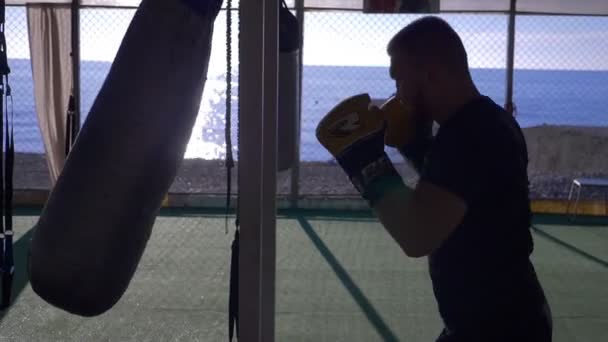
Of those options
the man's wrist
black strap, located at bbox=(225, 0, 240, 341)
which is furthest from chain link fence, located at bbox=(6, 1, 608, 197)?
the man's wrist

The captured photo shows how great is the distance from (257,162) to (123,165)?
0.30 meters

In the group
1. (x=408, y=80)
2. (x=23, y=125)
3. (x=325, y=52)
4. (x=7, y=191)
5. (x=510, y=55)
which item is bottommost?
(x=23, y=125)

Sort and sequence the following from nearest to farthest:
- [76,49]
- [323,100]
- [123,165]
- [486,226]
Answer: [123,165], [486,226], [76,49], [323,100]

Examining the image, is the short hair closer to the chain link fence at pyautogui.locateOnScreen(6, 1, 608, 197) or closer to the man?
the man

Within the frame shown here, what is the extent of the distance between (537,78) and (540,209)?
41.8 m

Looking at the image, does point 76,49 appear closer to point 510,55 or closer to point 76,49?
point 76,49

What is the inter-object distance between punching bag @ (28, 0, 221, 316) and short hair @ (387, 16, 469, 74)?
0.53 meters

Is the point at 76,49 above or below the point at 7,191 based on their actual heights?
below

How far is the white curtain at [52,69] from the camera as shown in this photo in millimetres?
8031

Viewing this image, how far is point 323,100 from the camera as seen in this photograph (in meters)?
23.1

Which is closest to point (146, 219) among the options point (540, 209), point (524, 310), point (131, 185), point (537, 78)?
point (131, 185)

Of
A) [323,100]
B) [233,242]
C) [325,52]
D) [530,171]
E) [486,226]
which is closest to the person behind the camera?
[233,242]

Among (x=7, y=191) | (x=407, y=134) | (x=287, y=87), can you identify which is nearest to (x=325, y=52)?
(x=7, y=191)

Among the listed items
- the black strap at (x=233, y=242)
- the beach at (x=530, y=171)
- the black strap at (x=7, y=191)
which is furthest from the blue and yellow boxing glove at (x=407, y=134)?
the beach at (x=530, y=171)
